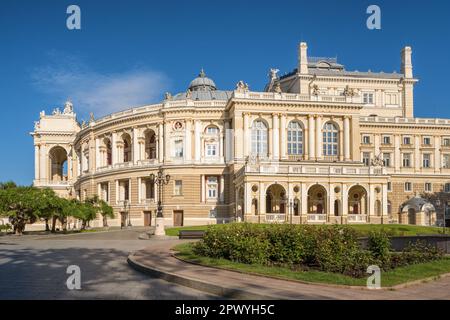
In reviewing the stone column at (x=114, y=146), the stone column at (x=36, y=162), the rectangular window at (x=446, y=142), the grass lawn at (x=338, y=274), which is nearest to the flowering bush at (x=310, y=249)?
the grass lawn at (x=338, y=274)

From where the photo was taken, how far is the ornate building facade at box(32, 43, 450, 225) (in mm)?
67625

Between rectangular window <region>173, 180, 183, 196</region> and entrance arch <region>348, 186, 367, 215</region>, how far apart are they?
2493 cm

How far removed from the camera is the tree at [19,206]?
197ft

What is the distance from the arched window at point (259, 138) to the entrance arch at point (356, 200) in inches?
538

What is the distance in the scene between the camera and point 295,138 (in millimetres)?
78250

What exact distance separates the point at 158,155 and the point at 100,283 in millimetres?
64367

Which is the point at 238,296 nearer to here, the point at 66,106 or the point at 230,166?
the point at 230,166

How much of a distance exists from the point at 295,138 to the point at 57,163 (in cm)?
6764

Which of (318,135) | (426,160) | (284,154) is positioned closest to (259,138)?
(284,154)

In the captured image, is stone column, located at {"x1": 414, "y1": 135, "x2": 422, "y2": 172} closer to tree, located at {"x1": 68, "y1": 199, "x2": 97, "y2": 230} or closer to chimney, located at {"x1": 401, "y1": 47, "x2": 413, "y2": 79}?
chimney, located at {"x1": 401, "y1": 47, "x2": 413, "y2": 79}

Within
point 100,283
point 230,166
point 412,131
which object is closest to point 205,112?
point 230,166

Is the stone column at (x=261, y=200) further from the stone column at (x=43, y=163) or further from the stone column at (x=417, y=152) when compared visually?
the stone column at (x=43, y=163)
